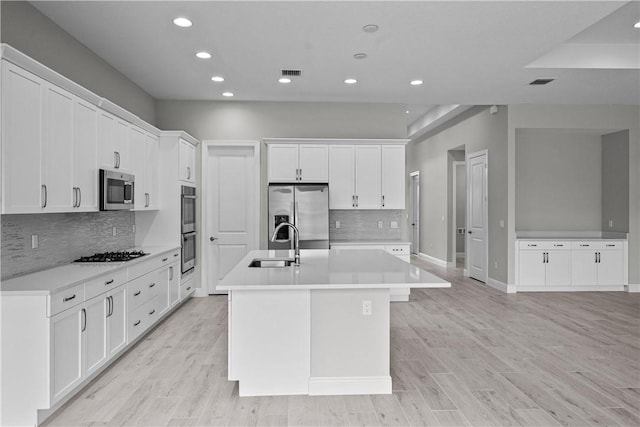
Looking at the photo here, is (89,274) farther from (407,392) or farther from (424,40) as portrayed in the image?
(424,40)

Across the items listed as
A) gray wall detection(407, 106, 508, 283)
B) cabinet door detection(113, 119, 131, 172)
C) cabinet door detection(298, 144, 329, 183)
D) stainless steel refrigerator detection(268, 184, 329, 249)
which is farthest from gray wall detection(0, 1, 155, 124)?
gray wall detection(407, 106, 508, 283)

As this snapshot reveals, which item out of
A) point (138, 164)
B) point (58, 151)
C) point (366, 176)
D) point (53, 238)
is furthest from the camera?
point (366, 176)

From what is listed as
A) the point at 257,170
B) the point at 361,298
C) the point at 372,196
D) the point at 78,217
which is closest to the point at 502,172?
the point at 372,196

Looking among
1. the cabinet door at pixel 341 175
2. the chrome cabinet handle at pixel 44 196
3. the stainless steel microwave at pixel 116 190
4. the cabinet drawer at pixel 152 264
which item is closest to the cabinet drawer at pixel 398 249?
the cabinet door at pixel 341 175

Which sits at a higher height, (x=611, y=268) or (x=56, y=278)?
(x=56, y=278)

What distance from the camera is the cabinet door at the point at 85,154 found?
319 cm

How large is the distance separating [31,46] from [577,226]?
7911 millimetres

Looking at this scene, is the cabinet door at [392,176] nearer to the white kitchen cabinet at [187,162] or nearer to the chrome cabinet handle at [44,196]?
the white kitchen cabinet at [187,162]

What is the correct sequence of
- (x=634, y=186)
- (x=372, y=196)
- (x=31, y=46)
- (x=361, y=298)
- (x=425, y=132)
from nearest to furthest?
(x=361, y=298)
(x=31, y=46)
(x=372, y=196)
(x=634, y=186)
(x=425, y=132)

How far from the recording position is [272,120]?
20.0 feet

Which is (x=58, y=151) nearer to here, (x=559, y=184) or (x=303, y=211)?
(x=303, y=211)

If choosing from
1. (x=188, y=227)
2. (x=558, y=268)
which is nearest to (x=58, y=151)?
(x=188, y=227)

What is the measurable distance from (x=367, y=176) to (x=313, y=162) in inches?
32.9

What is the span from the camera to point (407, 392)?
287 centimetres
